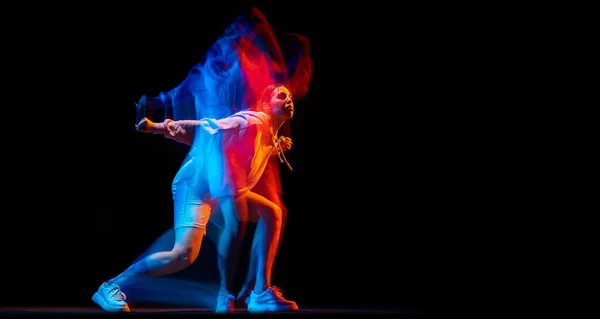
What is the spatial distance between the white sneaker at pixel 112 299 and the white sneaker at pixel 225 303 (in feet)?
1.63

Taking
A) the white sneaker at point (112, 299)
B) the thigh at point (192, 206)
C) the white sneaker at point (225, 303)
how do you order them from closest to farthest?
the white sneaker at point (112, 299) < the thigh at point (192, 206) < the white sneaker at point (225, 303)

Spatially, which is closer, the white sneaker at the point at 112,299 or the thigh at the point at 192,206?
the white sneaker at the point at 112,299

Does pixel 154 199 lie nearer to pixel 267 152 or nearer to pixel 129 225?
pixel 129 225

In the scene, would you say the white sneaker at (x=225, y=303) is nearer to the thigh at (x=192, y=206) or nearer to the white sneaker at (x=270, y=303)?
the white sneaker at (x=270, y=303)

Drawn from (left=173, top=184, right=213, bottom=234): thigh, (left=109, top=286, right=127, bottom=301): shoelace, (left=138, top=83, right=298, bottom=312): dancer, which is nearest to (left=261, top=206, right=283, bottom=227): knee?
(left=138, top=83, right=298, bottom=312): dancer

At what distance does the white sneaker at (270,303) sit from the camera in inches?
146

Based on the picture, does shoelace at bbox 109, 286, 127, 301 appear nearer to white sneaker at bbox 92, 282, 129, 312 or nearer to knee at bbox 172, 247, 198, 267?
white sneaker at bbox 92, 282, 129, 312

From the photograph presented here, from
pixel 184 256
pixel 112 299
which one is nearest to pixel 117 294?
pixel 112 299

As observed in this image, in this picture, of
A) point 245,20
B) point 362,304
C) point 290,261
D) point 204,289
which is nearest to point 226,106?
point 245,20

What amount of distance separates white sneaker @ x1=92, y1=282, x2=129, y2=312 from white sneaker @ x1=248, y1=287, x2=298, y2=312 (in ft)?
2.20

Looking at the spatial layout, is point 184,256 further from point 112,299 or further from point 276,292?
point 276,292

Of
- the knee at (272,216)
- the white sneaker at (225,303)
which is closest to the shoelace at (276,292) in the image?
the white sneaker at (225,303)

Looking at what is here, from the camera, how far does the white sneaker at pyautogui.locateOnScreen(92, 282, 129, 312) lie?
3574 millimetres

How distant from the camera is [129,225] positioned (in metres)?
4.67
